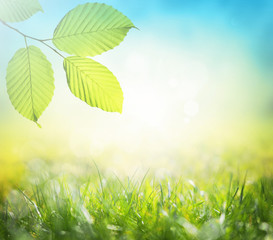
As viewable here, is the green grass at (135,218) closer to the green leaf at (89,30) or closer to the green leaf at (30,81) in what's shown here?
the green leaf at (30,81)

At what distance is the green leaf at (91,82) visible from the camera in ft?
1.86

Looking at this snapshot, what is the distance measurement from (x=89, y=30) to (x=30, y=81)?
160 millimetres

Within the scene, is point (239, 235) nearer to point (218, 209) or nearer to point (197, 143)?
point (218, 209)

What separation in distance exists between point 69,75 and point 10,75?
0.39ft

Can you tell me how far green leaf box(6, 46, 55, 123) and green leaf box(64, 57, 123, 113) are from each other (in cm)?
4

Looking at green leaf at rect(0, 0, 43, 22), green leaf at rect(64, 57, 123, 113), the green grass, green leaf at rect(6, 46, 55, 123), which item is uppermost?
green leaf at rect(0, 0, 43, 22)

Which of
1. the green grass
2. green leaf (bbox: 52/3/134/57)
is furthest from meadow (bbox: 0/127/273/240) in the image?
green leaf (bbox: 52/3/134/57)

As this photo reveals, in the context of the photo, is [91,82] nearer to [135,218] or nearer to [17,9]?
[17,9]

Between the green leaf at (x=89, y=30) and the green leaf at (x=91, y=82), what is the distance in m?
0.02

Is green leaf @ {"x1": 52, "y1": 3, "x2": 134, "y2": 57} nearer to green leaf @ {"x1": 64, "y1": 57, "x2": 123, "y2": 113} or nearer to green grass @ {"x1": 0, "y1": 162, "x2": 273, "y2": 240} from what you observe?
green leaf @ {"x1": 64, "y1": 57, "x2": 123, "y2": 113}

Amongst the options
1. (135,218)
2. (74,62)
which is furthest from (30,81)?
(135,218)

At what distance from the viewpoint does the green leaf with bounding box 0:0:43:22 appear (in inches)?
23.1

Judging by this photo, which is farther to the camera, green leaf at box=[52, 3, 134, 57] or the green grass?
the green grass

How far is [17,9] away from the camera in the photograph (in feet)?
1.95
